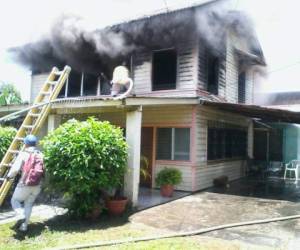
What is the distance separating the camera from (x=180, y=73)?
464 inches

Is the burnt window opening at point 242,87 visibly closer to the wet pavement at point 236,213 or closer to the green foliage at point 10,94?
the wet pavement at point 236,213

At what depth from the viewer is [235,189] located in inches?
465

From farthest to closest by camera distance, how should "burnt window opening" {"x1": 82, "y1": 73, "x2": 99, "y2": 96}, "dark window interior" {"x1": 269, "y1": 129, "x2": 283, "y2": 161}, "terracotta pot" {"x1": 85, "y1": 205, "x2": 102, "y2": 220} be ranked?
"dark window interior" {"x1": 269, "y1": 129, "x2": 283, "y2": 161}, "burnt window opening" {"x1": 82, "y1": 73, "x2": 99, "y2": 96}, "terracotta pot" {"x1": 85, "y1": 205, "x2": 102, "y2": 220}

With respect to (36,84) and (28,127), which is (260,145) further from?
(28,127)

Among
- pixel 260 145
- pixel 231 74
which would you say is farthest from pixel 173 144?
pixel 260 145

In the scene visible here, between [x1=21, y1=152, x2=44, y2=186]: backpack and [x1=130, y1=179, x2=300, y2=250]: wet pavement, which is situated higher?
[x1=21, y1=152, x2=44, y2=186]: backpack

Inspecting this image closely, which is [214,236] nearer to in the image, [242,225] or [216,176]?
[242,225]

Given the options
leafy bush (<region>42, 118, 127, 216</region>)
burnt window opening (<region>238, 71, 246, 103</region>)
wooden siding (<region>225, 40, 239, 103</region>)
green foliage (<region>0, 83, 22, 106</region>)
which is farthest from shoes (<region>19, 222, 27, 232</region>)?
green foliage (<region>0, 83, 22, 106</region>)

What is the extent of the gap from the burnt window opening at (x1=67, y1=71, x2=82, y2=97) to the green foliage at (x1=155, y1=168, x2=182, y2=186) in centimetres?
581

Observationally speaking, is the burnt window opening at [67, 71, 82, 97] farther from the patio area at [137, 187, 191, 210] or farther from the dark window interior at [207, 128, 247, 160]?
the dark window interior at [207, 128, 247, 160]

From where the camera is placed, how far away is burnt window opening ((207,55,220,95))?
41.4 feet

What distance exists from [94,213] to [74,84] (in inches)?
325

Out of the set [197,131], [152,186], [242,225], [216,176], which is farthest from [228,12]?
[242,225]

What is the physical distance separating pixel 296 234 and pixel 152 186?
569cm
